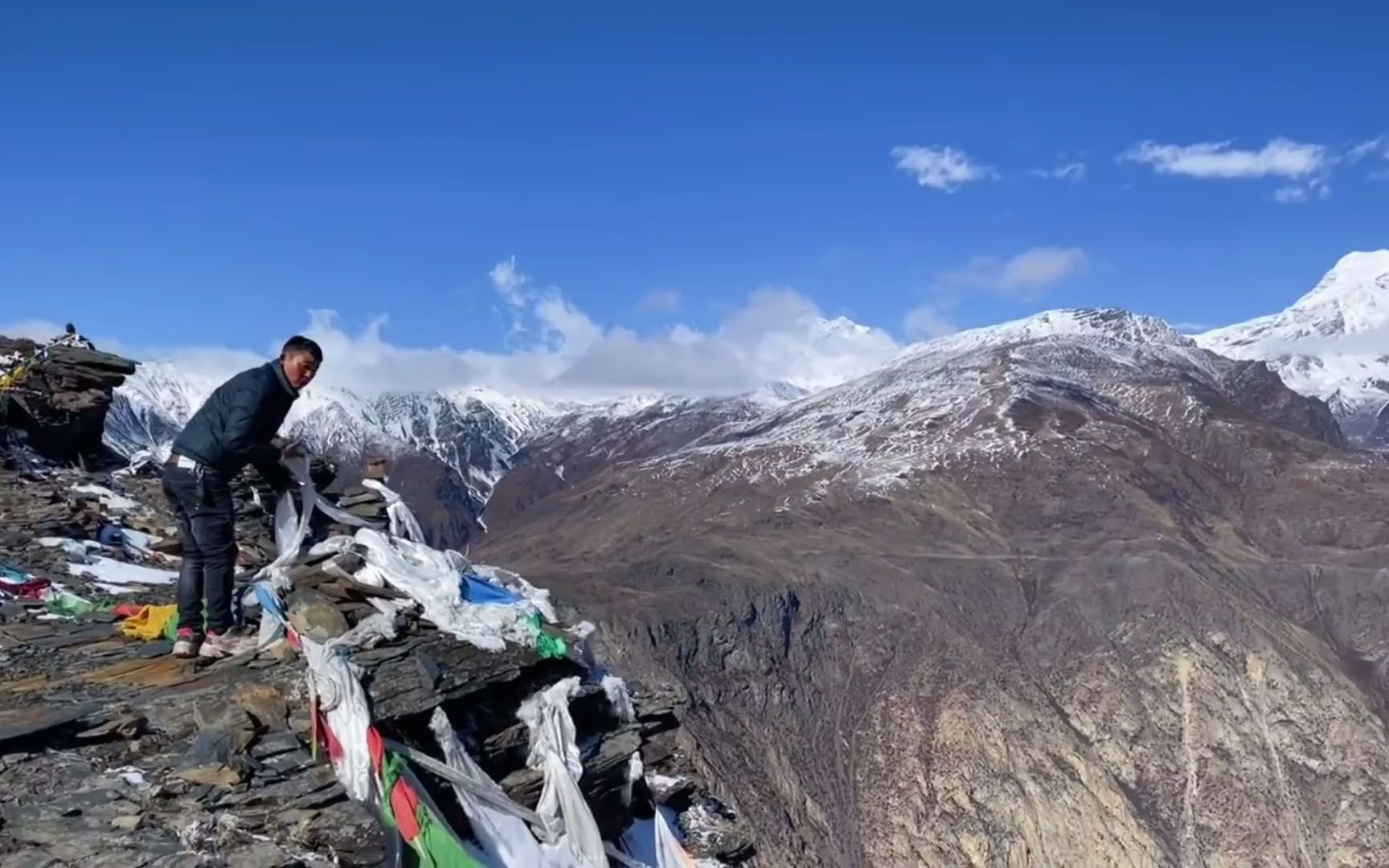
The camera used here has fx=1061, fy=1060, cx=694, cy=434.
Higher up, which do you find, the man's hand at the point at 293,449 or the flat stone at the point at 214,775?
the man's hand at the point at 293,449

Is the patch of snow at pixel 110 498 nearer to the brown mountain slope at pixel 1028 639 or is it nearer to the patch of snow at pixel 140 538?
the patch of snow at pixel 140 538

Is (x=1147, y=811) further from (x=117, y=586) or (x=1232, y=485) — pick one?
(x=117, y=586)

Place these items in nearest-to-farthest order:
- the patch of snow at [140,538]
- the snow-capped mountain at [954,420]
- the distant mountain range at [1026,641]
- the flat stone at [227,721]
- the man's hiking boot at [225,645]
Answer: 1. the flat stone at [227,721]
2. the man's hiking boot at [225,645]
3. the patch of snow at [140,538]
4. the distant mountain range at [1026,641]
5. the snow-capped mountain at [954,420]

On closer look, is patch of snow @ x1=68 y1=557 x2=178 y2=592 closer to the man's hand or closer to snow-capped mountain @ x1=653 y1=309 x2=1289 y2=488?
the man's hand

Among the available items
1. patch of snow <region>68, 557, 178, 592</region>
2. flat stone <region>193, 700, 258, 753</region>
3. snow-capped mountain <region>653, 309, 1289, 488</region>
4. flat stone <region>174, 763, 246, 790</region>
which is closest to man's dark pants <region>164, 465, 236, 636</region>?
flat stone <region>193, 700, 258, 753</region>

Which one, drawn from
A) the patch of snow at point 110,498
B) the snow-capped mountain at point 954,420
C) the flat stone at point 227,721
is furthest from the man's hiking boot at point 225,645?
the snow-capped mountain at point 954,420

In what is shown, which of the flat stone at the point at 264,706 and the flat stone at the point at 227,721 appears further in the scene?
the flat stone at the point at 264,706

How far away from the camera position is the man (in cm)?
884

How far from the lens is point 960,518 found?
13388 cm

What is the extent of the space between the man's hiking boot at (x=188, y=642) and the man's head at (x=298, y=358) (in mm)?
2403

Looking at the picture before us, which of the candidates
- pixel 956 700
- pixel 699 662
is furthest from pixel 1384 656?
pixel 699 662

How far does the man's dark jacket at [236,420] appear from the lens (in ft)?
28.9

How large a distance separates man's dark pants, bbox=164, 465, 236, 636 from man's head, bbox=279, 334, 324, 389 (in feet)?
3.39

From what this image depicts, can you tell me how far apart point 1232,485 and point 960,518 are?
4474 centimetres
